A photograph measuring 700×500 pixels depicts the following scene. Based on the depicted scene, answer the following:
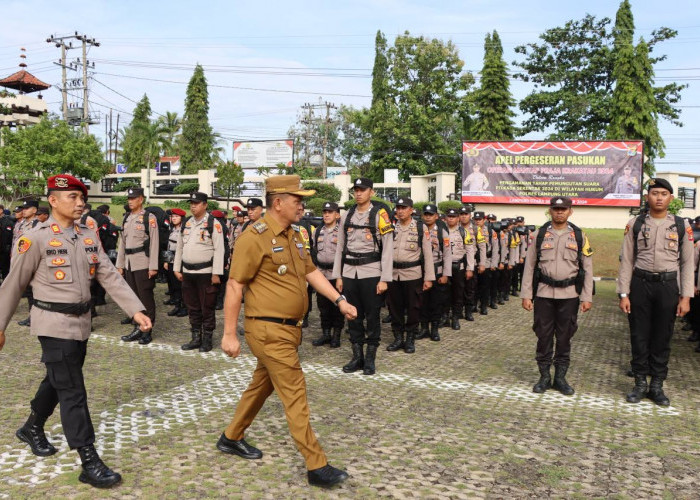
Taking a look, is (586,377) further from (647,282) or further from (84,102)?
(84,102)

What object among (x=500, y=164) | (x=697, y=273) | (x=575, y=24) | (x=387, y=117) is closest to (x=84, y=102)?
(x=387, y=117)

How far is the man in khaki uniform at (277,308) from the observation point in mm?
3598

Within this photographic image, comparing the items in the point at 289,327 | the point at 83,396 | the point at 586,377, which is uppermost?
the point at 289,327

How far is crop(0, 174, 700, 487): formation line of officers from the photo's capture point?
3.65 metres

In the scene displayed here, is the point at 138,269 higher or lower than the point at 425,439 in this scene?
higher

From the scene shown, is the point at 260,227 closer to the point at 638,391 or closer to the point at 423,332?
the point at 638,391

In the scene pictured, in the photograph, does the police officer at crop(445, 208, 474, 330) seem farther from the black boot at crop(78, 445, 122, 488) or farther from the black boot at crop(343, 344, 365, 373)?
the black boot at crop(78, 445, 122, 488)

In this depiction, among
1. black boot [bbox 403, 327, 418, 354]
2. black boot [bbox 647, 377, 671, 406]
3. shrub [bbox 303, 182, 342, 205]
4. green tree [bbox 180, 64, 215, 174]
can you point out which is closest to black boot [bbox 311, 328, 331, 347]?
black boot [bbox 403, 327, 418, 354]

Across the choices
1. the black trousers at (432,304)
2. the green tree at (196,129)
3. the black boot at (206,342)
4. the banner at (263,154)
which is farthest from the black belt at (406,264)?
the green tree at (196,129)

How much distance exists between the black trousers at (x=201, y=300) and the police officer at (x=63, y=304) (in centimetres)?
367

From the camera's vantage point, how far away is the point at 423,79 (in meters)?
45.3

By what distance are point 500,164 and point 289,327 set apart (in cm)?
2968

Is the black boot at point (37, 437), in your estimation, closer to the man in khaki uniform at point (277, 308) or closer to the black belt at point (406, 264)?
the man in khaki uniform at point (277, 308)

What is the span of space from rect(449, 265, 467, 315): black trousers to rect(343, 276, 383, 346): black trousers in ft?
12.4
